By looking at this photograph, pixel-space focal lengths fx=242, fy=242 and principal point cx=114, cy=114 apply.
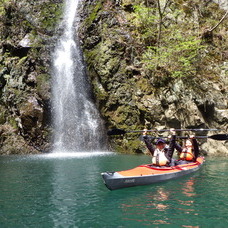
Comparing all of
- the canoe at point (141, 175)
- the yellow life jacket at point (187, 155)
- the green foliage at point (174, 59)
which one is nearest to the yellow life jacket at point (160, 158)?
the canoe at point (141, 175)

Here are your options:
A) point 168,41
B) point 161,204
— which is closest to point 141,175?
point 161,204

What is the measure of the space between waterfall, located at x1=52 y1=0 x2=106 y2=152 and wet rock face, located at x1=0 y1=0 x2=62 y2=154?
2.72ft

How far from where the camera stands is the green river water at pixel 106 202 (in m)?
5.33

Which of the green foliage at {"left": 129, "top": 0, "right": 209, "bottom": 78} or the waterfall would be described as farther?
the waterfall

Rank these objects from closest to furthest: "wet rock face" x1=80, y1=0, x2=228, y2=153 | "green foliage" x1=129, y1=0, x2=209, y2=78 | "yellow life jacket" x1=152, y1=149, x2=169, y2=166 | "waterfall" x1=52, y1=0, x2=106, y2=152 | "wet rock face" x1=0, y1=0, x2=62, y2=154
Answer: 1. "yellow life jacket" x1=152, y1=149, x2=169, y2=166
2. "wet rock face" x1=80, y1=0, x2=228, y2=153
3. "green foliage" x1=129, y1=0, x2=209, y2=78
4. "wet rock face" x1=0, y1=0, x2=62, y2=154
5. "waterfall" x1=52, y1=0, x2=106, y2=152

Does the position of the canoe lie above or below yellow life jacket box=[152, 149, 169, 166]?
below

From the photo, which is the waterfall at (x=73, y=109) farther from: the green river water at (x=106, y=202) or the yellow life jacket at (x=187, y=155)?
the green river water at (x=106, y=202)

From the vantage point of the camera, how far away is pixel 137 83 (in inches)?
790

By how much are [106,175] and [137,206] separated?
1554 millimetres

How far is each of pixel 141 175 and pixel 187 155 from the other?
14.2 feet

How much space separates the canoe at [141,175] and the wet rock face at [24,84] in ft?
46.3

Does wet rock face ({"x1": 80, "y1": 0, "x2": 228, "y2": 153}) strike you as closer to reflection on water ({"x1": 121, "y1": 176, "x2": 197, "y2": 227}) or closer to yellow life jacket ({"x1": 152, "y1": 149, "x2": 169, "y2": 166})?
yellow life jacket ({"x1": 152, "y1": 149, "x2": 169, "y2": 166})

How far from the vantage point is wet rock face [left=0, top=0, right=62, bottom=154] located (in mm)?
20875

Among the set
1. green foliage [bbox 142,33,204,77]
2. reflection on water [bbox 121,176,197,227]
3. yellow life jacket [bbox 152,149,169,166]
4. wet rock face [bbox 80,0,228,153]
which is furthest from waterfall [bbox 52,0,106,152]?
reflection on water [bbox 121,176,197,227]
